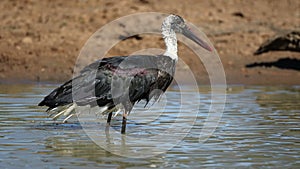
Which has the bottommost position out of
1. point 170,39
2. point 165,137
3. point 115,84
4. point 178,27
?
point 165,137

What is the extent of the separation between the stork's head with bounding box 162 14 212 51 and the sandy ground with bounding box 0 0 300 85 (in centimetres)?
497

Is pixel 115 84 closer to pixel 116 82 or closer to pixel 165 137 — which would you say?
pixel 116 82

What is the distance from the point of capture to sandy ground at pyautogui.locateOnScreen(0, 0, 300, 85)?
15.5 metres

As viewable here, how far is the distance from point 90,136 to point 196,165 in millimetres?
2166

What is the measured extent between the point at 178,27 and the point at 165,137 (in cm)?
179

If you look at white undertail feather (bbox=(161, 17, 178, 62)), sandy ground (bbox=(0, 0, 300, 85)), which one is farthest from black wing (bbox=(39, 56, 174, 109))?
sandy ground (bbox=(0, 0, 300, 85))

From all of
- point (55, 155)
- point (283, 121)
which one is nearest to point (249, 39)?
point (283, 121)

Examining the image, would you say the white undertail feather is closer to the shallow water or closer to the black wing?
the black wing

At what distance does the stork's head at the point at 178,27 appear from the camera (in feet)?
32.2

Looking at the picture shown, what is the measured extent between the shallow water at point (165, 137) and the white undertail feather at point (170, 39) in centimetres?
96

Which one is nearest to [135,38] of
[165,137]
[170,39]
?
[170,39]

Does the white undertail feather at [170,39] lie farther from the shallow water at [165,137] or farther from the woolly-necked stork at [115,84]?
the shallow water at [165,137]

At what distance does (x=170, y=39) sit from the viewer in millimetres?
9664

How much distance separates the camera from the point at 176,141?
8.52 meters
